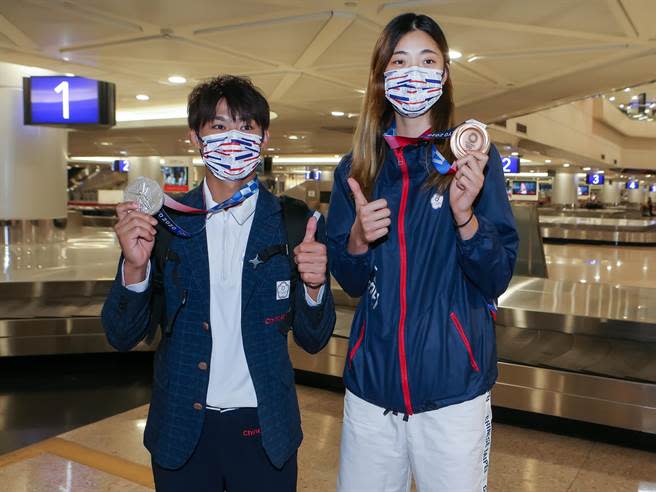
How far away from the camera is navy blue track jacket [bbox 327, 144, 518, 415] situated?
1.70 m

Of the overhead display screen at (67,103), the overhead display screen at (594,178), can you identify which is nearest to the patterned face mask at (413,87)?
→ the overhead display screen at (67,103)

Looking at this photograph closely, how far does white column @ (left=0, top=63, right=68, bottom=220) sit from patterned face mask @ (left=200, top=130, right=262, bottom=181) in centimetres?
987

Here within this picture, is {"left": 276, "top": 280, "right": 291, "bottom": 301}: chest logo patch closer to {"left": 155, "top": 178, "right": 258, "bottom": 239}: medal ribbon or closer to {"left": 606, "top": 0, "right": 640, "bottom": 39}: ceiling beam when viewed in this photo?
{"left": 155, "top": 178, "right": 258, "bottom": 239}: medal ribbon

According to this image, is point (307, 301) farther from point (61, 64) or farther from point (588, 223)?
point (588, 223)

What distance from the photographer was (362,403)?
1.79 m

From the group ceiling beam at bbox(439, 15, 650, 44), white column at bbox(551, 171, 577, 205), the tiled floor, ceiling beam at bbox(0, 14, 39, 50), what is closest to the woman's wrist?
the tiled floor

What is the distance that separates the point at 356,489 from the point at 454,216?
0.88m

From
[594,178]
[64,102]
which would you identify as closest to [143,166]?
[64,102]

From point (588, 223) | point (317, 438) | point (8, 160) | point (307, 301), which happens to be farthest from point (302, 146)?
point (307, 301)

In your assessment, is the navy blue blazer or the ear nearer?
the navy blue blazer

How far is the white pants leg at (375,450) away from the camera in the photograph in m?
1.76

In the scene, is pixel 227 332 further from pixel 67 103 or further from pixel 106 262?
pixel 67 103

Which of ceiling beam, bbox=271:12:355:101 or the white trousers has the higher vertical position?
ceiling beam, bbox=271:12:355:101

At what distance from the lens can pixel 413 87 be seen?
1.76m
